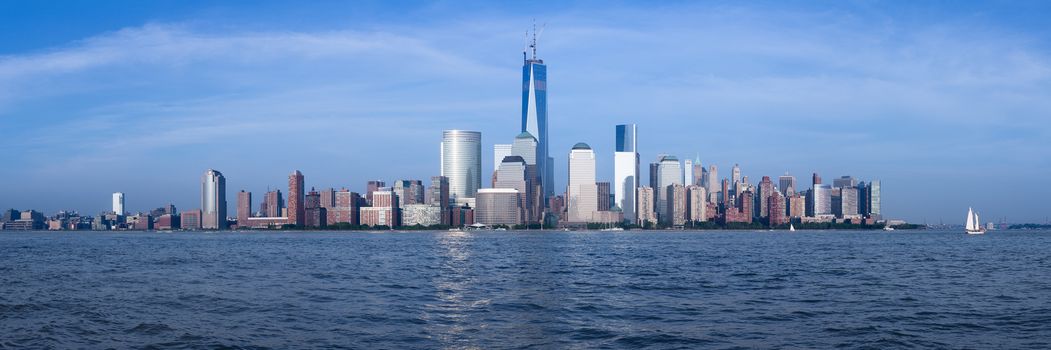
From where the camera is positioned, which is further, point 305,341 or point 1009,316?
point 1009,316

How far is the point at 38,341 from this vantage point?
95.4 ft

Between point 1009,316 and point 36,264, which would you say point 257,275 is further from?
point 1009,316

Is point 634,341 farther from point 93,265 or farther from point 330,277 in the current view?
point 93,265

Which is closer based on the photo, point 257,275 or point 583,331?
point 583,331

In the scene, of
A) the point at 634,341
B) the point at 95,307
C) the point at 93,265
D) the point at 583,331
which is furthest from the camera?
the point at 93,265

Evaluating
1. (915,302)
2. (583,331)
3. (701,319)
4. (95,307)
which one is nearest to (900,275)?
(915,302)

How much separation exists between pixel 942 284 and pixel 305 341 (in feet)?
117

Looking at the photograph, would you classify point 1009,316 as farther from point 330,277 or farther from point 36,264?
point 36,264

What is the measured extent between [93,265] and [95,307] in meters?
36.2

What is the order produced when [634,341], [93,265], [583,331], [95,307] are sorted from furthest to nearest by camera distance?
[93,265] < [95,307] < [583,331] < [634,341]

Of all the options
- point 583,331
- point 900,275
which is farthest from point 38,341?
point 900,275

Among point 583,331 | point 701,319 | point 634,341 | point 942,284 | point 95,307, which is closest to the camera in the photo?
point 634,341

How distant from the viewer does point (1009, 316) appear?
1336 inches

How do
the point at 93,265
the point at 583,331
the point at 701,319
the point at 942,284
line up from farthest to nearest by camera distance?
the point at 93,265 → the point at 942,284 → the point at 701,319 → the point at 583,331
